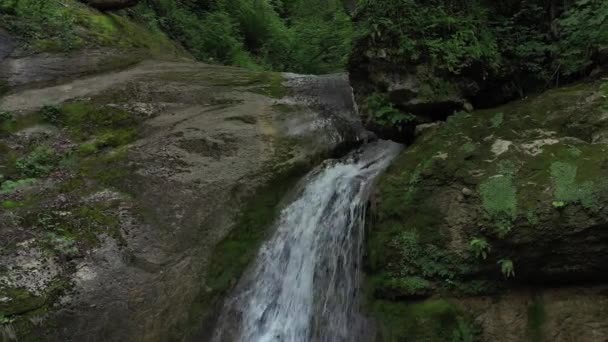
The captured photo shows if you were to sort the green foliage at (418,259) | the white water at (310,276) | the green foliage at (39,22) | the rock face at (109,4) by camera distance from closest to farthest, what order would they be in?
the green foliage at (418,259) → the white water at (310,276) → the green foliage at (39,22) → the rock face at (109,4)

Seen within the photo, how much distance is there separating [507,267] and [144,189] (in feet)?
15.3

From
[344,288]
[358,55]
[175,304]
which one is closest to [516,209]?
[344,288]

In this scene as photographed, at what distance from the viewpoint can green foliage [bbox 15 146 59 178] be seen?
7.19 meters

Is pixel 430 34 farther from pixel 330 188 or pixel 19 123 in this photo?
pixel 19 123

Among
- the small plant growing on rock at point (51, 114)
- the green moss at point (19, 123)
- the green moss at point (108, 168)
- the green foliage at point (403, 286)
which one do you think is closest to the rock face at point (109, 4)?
the small plant growing on rock at point (51, 114)

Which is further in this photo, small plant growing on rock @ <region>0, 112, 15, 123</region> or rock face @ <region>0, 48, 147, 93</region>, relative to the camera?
rock face @ <region>0, 48, 147, 93</region>

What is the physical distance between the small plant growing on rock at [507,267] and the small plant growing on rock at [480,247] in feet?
0.48

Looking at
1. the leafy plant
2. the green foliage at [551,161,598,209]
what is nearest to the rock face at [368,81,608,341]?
the green foliage at [551,161,598,209]

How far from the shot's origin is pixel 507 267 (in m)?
4.79

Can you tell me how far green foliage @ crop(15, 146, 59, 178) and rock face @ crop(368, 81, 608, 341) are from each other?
464cm

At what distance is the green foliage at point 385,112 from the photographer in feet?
22.1

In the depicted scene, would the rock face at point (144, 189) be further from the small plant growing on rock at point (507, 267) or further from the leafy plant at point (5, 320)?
the small plant growing on rock at point (507, 267)

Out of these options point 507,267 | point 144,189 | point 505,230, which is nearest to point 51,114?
point 144,189

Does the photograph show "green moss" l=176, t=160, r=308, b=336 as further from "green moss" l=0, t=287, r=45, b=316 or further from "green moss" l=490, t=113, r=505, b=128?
"green moss" l=490, t=113, r=505, b=128
